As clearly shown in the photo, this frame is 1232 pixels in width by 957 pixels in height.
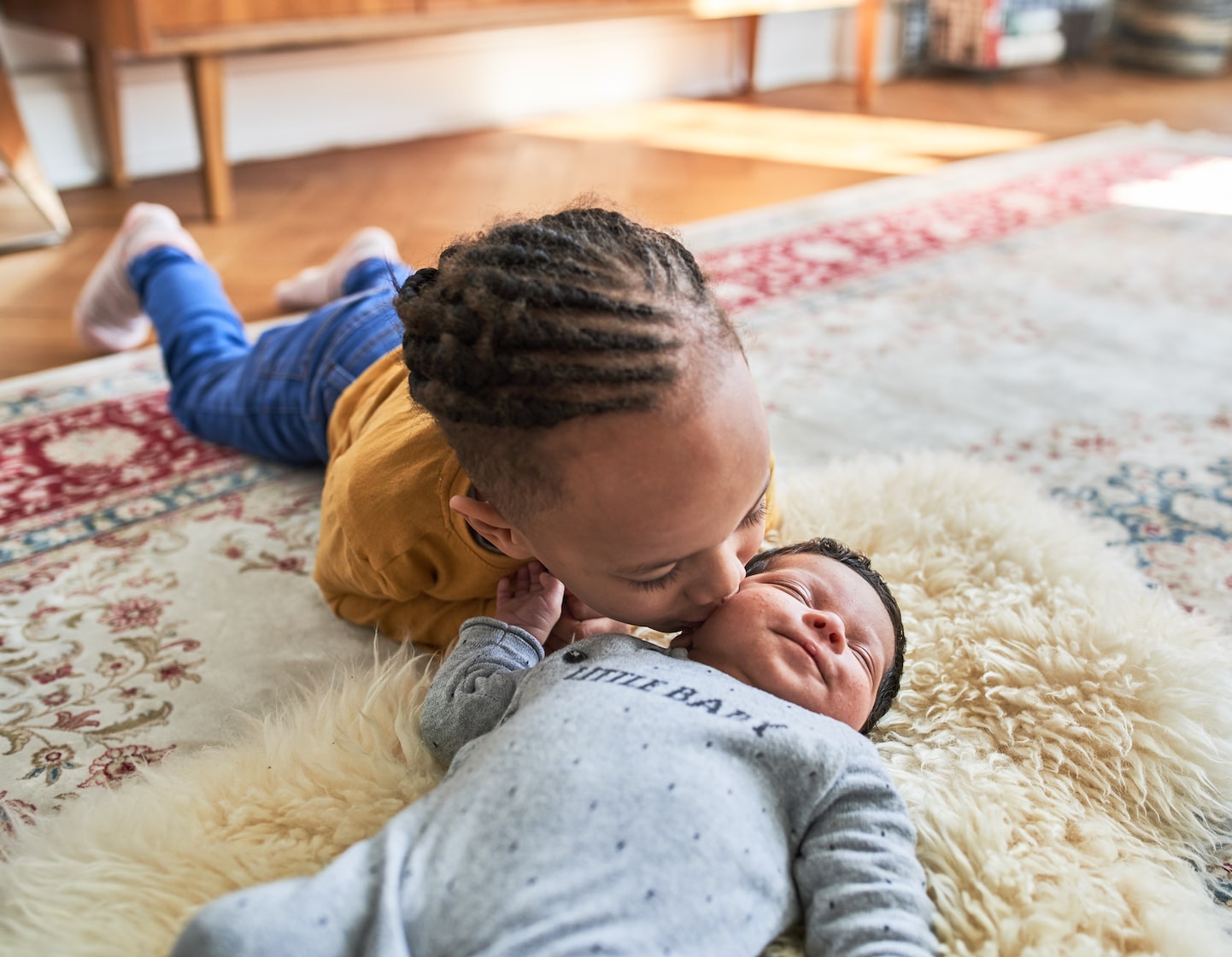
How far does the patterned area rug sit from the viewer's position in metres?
0.85

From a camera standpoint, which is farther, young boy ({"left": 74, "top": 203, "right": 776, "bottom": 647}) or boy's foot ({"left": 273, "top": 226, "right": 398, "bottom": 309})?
boy's foot ({"left": 273, "top": 226, "right": 398, "bottom": 309})

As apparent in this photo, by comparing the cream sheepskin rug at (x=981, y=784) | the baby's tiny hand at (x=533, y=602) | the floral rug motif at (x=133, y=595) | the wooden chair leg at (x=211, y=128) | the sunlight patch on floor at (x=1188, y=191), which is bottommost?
the floral rug motif at (x=133, y=595)

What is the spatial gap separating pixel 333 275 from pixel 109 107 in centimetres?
100

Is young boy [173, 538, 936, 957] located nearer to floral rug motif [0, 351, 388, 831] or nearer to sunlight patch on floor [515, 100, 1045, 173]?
floral rug motif [0, 351, 388, 831]

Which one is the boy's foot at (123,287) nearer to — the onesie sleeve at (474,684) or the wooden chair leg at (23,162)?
the wooden chair leg at (23,162)

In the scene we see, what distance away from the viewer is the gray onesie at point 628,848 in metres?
0.52

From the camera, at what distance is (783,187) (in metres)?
2.22

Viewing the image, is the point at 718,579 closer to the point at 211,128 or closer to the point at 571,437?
the point at 571,437

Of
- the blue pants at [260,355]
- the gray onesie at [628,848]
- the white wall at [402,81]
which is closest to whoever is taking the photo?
the gray onesie at [628,848]

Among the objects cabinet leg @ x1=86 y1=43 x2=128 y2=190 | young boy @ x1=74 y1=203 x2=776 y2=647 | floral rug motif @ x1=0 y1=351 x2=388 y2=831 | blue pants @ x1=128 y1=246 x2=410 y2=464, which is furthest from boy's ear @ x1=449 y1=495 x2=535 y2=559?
cabinet leg @ x1=86 y1=43 x2=128 y2=190

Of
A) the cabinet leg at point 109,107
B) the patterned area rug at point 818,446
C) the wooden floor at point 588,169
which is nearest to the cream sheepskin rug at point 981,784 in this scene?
the patterned area rug at point 818,446

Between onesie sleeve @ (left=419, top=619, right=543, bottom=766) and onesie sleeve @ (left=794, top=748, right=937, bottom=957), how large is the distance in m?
0.21

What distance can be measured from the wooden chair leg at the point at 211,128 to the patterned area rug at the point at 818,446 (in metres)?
0.63

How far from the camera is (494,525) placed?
0.69 meters
